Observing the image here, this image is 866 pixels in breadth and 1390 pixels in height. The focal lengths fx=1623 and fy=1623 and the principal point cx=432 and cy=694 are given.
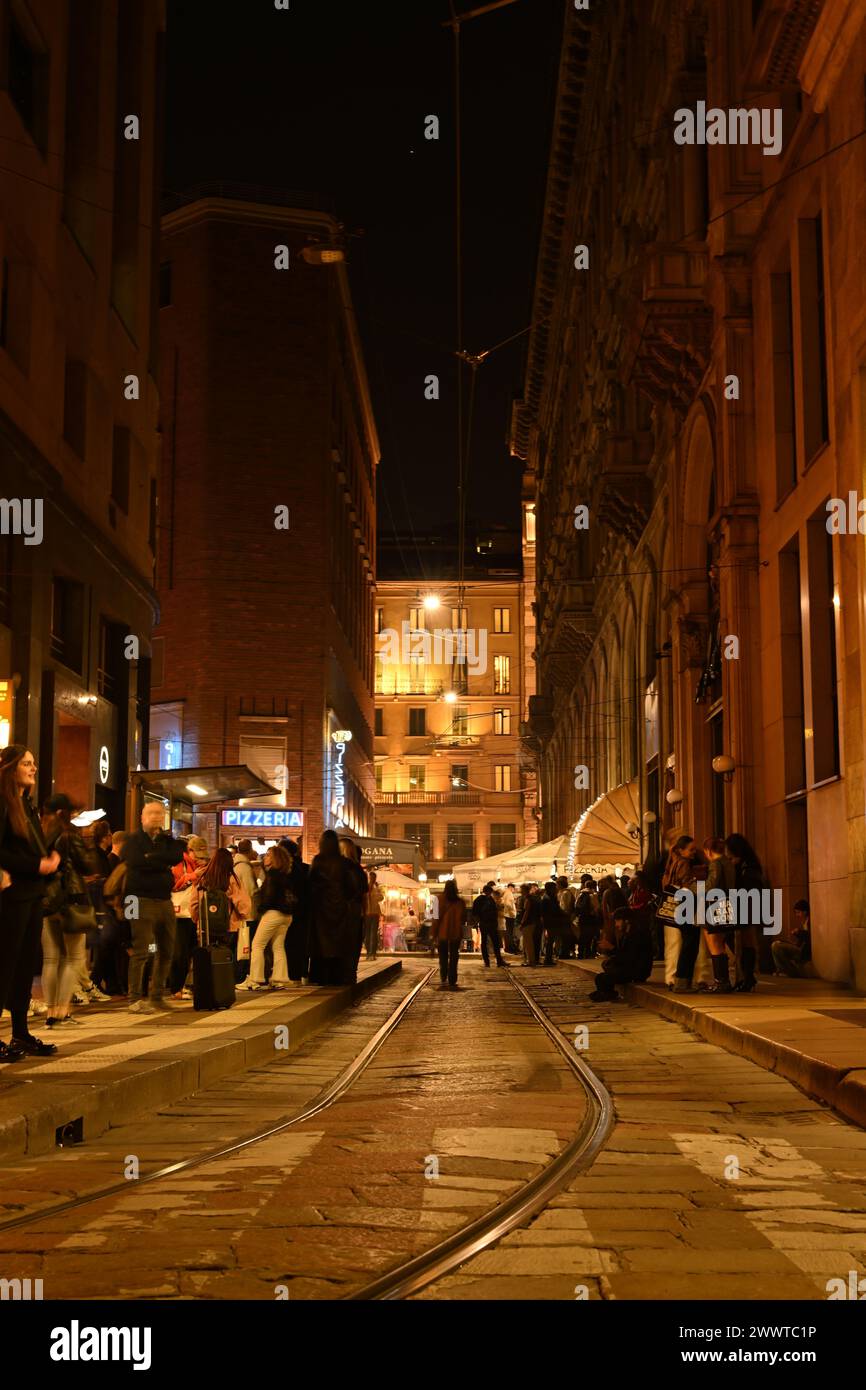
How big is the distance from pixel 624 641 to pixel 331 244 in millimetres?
11816

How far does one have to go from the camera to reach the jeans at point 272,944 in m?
17.7

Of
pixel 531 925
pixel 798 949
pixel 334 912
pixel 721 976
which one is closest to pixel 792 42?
pixel 798 949

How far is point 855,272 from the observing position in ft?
54.7

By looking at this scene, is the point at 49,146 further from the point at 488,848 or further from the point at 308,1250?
the point at 488,848

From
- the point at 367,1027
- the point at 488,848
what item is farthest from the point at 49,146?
the point at 488,848

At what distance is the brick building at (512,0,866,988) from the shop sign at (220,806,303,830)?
28.4 feet

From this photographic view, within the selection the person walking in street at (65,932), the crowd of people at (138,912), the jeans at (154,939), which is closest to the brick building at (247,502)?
the crowd of people at (138,912)

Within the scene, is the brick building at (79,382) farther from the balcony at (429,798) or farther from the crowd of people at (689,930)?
the balcony at (429,798)

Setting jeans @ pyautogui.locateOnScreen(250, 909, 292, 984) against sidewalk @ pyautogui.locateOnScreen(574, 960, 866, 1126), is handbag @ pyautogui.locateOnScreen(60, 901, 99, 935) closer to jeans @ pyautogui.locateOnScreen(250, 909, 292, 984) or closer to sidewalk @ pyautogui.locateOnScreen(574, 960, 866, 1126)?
jeans @ pyautogui.locateOnScreen(250, 909, 292, 984)

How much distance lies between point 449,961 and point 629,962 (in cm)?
610

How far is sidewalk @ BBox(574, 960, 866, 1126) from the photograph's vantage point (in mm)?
9156

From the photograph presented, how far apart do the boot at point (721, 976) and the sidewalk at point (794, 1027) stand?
1.12 ft

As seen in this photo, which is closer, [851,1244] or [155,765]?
[851,1244]

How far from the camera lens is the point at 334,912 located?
60.0 ft
